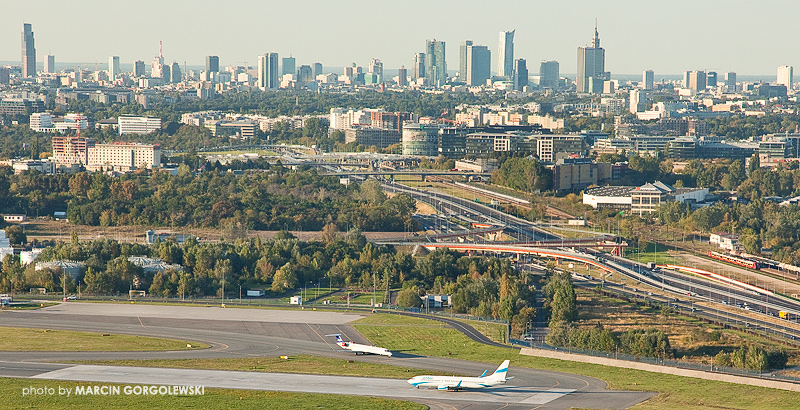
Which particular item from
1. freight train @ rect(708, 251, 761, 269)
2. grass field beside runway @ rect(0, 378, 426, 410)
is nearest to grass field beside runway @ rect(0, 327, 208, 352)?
Result: grass field beside runway @ rect(0, 378, 426, 410)

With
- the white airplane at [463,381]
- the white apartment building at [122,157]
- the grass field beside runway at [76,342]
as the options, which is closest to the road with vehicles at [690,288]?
the white airplane at [463,381]

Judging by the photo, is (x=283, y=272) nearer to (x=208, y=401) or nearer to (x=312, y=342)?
(x=312, y=342)

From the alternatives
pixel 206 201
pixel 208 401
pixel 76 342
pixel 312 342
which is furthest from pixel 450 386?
pixel 206 201

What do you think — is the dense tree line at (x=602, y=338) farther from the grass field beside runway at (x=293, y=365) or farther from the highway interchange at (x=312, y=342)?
the grass field beside runway at (x=293, y=365)

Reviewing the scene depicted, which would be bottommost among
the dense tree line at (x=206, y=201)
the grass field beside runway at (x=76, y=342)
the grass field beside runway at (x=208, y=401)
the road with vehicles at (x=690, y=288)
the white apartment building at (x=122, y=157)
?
the road with vehicles at (x=690, y=288)

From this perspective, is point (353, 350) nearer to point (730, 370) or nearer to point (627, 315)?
point (730, 370)

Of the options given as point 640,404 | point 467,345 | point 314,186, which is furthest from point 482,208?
point 640,404
